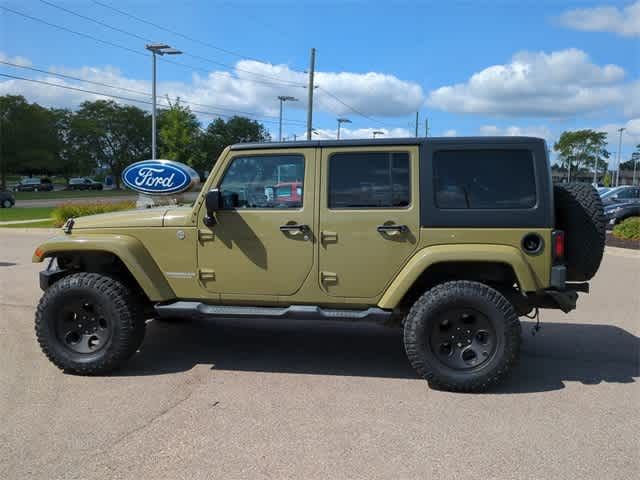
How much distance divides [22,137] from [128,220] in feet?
224

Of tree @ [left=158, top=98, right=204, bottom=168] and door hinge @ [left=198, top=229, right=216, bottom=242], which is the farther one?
tree @ [left=158, top=98, right=204, bottom=168]

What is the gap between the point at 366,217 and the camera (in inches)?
176

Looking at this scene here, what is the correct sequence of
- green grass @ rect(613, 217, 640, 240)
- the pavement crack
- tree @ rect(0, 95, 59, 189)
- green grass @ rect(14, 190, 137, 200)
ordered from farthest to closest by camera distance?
tree @ rect(0, 95, 59, 189)
green grass @ rect(14, 190, 137, 200)
green grass @ rect(613, 217, 640, 240)
the pavement crack

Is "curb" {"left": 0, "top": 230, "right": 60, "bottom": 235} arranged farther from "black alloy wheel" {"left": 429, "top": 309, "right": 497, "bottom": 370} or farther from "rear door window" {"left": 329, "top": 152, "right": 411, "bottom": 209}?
"black alloy wheel" {"left": 429, "top": 309, "right": 497, "bottom": 370}

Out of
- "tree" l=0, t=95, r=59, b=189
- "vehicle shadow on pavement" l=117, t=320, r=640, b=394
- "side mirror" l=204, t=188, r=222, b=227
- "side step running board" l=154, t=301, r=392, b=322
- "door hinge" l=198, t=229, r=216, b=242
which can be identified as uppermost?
"tree" l=0, t=95, r=59, b=189

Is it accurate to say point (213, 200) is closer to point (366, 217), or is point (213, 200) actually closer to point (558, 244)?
point (366, 217)

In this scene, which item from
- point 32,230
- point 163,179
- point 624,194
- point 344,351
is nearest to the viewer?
point 344,351

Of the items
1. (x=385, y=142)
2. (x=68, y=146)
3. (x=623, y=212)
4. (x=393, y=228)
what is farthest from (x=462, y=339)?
(x=68, y=146)

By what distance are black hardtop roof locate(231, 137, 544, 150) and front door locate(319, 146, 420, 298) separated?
0.05 metres

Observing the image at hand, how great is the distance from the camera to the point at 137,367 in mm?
4871

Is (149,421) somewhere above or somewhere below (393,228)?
below

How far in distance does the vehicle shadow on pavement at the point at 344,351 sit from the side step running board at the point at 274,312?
543 mm

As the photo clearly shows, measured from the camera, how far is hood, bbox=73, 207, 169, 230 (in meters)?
4.77

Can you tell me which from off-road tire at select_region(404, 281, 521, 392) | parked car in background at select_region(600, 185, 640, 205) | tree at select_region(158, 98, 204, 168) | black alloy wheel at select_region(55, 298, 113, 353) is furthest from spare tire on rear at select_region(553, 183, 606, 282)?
tree at select_region(158, 98, 204, 168)
